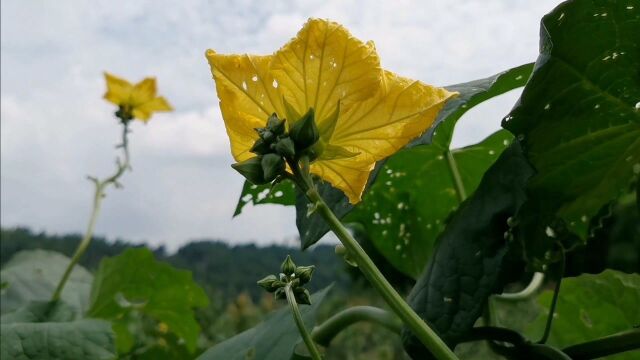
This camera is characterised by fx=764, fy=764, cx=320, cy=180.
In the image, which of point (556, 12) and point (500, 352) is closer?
point (556, 12)

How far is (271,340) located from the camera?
0.86 m

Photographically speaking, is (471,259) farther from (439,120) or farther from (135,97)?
(135,97)

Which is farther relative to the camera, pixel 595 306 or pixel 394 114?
pixel 595 306

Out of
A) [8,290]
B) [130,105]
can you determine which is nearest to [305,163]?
[8,290]

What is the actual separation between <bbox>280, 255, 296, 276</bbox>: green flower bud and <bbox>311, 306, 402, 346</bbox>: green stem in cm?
24

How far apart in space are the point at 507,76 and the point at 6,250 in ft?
10.6

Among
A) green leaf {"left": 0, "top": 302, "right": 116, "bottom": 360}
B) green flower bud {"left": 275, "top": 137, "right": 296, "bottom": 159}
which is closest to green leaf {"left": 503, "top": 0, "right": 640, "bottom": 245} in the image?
green flower bud {"left": 275, "top": 137, "right": 296, "bottom": 159}

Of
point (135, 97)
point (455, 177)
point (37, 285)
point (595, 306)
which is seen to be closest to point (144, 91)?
point (135, 97)

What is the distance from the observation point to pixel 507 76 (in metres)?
0.84

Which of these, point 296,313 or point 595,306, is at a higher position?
point 296,313

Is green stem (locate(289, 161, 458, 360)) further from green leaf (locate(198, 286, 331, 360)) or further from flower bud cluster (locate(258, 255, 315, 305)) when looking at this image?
green leaf (locate(198, 286, 331, 360))

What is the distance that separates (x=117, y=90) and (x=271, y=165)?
1.96 metres

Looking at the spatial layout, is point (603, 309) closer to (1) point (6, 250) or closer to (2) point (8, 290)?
(2) point (8, 290)

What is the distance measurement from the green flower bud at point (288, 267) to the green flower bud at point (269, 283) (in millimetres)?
10
